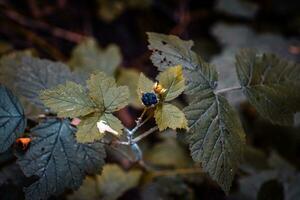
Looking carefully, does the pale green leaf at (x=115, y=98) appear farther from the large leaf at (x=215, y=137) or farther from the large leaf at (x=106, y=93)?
the large leaf at (x=215, y=137)

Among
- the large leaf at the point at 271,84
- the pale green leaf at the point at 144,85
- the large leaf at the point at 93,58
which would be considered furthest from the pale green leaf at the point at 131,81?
the pale green leaf at the point at 144,85

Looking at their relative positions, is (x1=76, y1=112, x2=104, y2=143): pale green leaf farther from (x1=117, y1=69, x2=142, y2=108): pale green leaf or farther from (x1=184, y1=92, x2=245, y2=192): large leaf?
(x1=117, y1=69, x2=142, y2=108): pale green leaf

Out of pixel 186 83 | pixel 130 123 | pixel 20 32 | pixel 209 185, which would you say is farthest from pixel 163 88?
pixel 20 32

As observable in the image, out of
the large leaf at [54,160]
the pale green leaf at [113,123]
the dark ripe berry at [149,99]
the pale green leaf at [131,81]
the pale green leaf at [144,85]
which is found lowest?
the pale green leaf at [131,81]

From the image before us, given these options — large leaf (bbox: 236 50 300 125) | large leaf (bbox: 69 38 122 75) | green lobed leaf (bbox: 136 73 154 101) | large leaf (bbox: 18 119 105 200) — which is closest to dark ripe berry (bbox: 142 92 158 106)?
green lobed leaf (bbox: 136 73 154 101)

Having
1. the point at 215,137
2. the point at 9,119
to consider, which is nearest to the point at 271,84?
the point at 215,137
